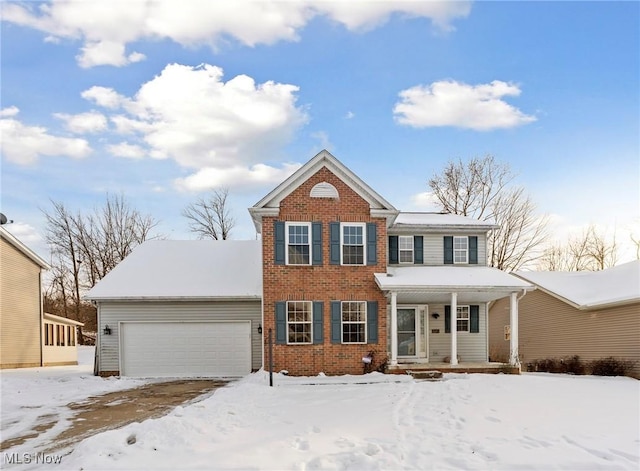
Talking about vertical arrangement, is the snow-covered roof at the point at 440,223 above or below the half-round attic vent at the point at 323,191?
below

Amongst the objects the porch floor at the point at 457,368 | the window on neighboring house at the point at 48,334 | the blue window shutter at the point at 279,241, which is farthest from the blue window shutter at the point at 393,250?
the window on neighboring house at the point at 48,334

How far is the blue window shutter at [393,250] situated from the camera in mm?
18484

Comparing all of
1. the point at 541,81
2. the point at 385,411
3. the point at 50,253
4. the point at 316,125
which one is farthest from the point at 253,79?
the point at 50,253

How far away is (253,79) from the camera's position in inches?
635

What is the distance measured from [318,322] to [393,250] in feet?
14.2

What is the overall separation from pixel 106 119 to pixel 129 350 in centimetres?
896

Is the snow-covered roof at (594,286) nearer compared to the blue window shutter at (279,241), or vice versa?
the blue window shutter at (279,241)

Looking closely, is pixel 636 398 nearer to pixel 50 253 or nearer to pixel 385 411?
pixel 385 411

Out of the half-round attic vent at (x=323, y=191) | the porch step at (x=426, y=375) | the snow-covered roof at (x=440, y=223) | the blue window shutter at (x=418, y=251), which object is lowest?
the porch step at (x=426, y=375)

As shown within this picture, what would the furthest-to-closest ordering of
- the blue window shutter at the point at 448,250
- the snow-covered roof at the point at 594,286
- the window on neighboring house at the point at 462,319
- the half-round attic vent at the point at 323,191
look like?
the blue window shutter at the point at 448,250
the window on neighboring house at the point at 462,319
the snow-covered roof at the point at 594,286
the half-round attic vent at the point at 323,191

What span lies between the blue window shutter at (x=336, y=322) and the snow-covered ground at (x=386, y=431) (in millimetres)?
3125

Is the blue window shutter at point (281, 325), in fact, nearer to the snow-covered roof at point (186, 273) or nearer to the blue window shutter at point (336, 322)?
the blue window shutter at point (336, 322)

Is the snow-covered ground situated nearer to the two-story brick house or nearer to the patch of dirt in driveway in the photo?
the patch of dirt in driveway

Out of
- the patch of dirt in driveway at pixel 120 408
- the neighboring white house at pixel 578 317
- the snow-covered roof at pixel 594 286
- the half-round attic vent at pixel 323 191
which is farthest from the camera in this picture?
the snow-covered roof at pixel 594 286
